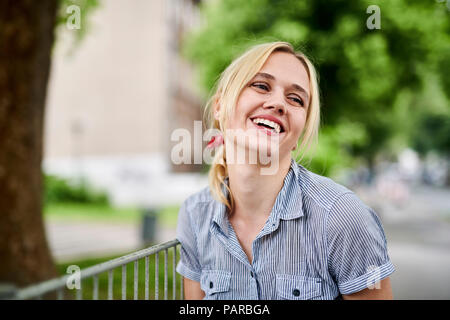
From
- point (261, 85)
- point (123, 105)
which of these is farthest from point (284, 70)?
point (123, 105)

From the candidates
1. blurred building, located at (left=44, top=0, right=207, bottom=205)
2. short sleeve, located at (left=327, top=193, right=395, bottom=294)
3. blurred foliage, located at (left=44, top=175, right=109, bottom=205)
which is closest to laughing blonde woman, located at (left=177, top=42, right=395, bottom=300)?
short sleeve, located at (left=327, top=193, right=395, bottom=294)

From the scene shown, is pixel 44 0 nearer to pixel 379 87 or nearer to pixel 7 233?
pixel 7 233

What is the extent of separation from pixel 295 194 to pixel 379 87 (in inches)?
252

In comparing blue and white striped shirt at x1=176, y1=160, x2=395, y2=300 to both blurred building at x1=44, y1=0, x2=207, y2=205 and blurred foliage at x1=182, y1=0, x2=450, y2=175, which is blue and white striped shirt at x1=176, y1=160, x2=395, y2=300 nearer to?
blurred foliage at x1=182, y1=0, x2=450, y2=175

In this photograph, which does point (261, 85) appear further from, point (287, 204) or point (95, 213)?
point (95, 213)

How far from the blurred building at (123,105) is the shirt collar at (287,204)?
13.2 meters

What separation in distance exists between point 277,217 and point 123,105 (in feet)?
50.6

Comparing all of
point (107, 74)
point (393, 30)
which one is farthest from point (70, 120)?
point (393, 30)

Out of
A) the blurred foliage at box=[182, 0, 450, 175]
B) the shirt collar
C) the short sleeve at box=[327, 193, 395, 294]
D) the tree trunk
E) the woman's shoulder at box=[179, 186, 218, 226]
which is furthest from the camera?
the blurred foliage at box=[182, 0, 450, 175]

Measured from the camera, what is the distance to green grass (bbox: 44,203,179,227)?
11.8 meters

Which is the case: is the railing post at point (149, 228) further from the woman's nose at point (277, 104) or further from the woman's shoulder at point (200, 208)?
the woman's nose at point (277, 104)

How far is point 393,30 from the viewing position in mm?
8219

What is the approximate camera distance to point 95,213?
13117 mm

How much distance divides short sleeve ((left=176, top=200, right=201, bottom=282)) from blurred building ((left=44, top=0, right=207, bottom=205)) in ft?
43.2
